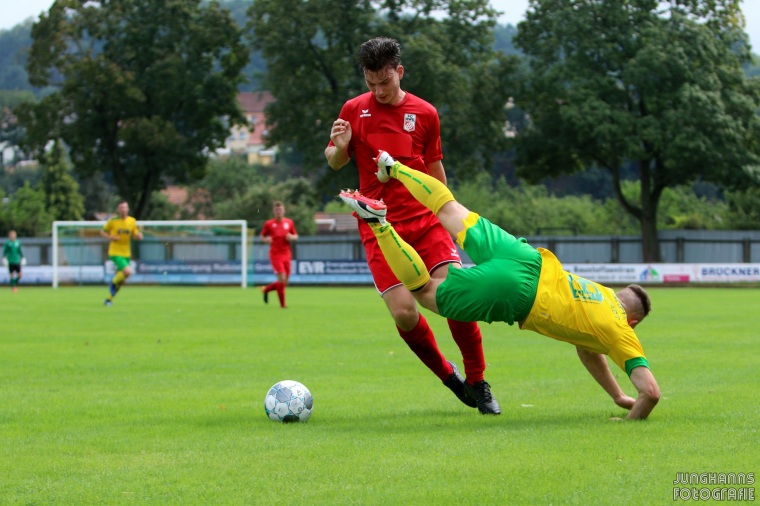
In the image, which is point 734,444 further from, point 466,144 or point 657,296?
point 466,144

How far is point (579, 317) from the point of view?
272 inches

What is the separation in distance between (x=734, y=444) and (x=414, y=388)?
147 inches

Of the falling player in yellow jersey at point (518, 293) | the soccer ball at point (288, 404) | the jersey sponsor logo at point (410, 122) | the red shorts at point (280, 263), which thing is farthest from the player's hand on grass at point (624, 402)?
the red shorts at point (280, 263)

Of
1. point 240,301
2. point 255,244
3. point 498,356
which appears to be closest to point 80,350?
point 498,356

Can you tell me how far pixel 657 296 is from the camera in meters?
29.6

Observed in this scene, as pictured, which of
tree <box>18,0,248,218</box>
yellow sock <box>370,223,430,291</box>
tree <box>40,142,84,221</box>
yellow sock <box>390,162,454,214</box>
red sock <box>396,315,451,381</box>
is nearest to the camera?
yellow sock <box>370,223,430,291</box>

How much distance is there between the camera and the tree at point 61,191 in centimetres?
7225

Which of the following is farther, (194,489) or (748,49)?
(748,49)

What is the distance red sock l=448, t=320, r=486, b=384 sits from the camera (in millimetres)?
7895

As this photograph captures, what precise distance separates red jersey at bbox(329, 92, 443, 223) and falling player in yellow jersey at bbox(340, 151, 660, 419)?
58 centimetres

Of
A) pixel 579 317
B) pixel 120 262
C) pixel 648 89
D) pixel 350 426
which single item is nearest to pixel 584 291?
pixel 579 317

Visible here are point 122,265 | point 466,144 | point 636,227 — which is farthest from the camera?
point 636,227

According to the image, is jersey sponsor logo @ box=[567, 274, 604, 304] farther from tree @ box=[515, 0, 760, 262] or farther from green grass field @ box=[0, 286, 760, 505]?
tree @ box=[515, 0, 760, 262]

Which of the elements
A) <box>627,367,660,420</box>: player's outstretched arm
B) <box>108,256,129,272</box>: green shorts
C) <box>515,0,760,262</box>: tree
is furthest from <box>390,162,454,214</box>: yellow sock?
<box>515,0,760,262</box>: tree
